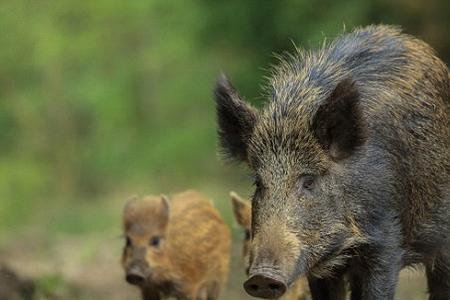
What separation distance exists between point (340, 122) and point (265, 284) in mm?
1083

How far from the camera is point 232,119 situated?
6.86 meters

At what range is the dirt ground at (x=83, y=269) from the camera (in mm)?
10775

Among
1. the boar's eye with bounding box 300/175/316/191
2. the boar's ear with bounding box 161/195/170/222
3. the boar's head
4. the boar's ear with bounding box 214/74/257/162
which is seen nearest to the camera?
the boar's head

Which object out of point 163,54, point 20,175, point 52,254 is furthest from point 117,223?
point 163,54

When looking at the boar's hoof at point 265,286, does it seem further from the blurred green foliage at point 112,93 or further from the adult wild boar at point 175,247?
the blurred green foliage at point 112,93

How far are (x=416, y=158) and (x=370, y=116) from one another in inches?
16.3

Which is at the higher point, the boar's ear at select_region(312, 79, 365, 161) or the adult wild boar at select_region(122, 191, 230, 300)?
the adult wild boar at select_region(122, 191, 230, 300)

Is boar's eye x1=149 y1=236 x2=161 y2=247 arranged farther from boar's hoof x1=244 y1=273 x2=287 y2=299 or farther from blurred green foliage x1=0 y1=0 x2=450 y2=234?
blurred green foliage x1=0 y1=0 x2=450 y2=234

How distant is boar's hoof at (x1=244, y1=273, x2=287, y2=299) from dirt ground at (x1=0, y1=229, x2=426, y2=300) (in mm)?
3851

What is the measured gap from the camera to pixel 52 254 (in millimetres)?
14391

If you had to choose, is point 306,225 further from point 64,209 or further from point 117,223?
point 64,209

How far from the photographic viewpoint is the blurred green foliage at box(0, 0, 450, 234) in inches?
877

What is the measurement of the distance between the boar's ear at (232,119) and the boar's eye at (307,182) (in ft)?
1.60

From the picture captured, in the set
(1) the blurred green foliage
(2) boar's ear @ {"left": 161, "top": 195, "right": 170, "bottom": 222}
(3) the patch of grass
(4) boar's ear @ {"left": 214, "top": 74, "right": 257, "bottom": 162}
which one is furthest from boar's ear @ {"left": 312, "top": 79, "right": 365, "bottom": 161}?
(1) the blurred green foliage
